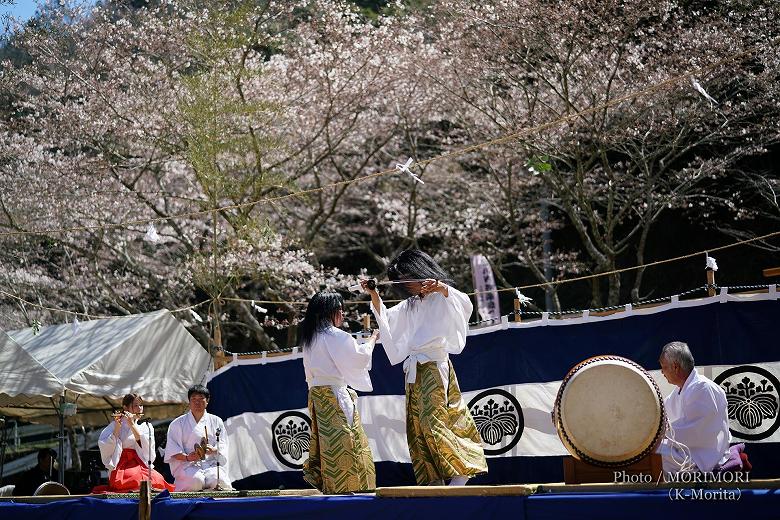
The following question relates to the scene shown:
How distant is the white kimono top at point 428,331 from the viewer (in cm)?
522

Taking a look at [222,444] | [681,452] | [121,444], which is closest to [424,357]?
[681,452]

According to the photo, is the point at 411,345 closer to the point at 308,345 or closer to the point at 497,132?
the point at 308,345

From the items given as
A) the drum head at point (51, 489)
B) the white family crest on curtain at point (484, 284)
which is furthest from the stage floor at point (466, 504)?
the white family crest on curtain at point (484, 284)

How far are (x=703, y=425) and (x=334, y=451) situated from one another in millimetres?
2062

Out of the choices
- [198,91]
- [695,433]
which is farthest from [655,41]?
[695,433]

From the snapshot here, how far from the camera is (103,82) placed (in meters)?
13.1

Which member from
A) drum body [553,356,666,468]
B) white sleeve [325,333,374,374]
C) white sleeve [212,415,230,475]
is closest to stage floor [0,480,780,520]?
drum body [553,356,666,468]

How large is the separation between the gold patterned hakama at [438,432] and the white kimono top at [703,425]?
3.72 ft

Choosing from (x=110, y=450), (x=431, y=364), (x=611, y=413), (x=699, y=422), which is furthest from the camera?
(x=110, y=450)

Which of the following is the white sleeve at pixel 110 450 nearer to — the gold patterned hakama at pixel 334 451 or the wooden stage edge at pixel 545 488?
the gold patterned hakama at pixel 334 451

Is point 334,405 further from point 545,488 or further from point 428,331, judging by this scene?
point 545,488

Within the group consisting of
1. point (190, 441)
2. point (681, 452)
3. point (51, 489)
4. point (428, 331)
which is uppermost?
point (428, 331)

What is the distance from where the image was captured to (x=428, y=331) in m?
5.23

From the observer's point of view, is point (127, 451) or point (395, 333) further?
point (127, 451)
